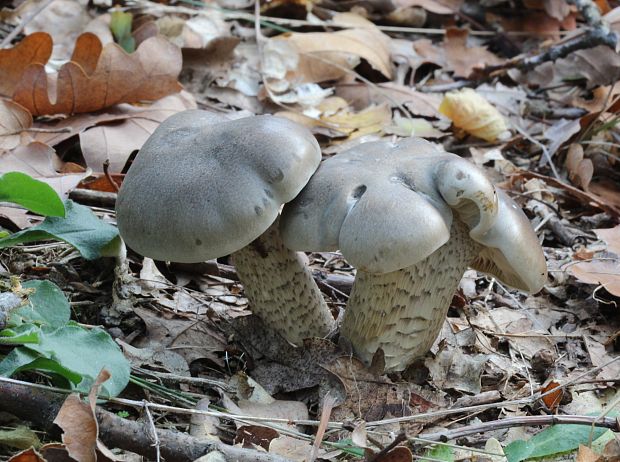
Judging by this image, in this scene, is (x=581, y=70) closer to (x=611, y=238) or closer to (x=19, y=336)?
(x=611, y=238)

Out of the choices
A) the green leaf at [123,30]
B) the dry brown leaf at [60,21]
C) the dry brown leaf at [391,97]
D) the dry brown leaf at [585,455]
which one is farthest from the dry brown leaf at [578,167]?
the dry brown leaf at [60,21]

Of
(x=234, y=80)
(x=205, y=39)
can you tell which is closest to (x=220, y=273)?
(x=234, y=80)

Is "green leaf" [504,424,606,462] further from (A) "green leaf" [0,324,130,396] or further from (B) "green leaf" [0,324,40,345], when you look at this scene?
(B) "green leaf" [0,324,40,345]

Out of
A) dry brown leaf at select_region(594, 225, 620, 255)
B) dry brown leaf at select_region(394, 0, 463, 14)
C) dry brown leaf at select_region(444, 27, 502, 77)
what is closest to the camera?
dry brown leaf at select_region(594, 225, 620, 255)

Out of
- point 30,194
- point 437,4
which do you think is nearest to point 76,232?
point 30,194

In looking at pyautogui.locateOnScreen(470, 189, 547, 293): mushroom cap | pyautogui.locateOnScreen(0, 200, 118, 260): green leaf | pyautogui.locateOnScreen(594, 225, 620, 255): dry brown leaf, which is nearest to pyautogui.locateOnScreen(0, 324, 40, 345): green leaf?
pyautogui.locateOnScreen(0, 200, 118, 260): green leaf

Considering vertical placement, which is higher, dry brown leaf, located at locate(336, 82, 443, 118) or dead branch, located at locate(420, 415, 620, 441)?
dead branch, located at locate(420, 415, 620, 441)

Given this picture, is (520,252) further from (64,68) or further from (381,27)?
(381,27)
